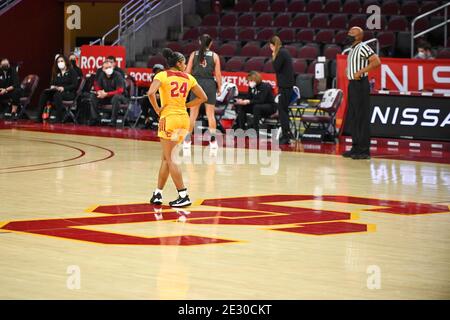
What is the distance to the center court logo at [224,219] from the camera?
30.3ft

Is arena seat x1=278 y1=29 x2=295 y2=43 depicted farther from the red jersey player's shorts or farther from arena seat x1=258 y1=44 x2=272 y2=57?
the red jersey player's shorts

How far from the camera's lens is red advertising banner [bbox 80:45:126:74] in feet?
74.7

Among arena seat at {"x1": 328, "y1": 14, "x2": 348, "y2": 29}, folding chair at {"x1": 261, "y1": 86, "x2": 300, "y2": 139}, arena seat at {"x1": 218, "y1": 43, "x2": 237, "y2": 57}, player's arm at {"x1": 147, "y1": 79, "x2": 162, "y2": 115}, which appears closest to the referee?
folding chair at {"x1": 261, "y1": 86, "x2": 300, "y2": 139}

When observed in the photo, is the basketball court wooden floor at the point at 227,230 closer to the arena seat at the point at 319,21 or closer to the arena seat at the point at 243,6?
the arena seat at the point at 319,21

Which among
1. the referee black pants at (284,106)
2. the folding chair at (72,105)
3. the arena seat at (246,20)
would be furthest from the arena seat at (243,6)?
the referee black pants at (284,106)

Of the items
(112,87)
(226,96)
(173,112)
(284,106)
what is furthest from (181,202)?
(112,87)

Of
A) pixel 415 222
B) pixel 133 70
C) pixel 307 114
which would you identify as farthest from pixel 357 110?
pixel 133 70

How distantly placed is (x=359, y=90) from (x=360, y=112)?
343 mm

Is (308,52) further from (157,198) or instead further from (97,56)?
(157,198)

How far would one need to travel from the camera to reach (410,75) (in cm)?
1866

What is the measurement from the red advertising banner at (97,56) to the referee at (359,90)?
7.65 m

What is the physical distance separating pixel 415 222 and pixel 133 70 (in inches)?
518
